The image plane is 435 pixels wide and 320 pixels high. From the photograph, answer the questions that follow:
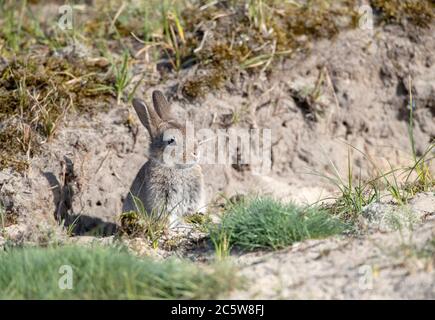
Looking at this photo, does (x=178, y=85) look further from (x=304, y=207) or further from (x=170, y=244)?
(x=304, y=207)

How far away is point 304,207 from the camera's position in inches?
215

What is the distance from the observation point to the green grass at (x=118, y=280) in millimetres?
4336

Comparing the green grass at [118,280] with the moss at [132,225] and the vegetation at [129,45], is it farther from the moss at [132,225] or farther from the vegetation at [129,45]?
the vegetation at [129,45]

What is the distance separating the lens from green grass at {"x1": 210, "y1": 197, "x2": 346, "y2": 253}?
525cm

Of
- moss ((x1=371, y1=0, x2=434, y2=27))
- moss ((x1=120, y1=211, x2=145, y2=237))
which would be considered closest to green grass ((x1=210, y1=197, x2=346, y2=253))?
moss ((x1=120, y1=211, x2=145, y2=237))

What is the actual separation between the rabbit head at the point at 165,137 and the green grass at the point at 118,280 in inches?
112

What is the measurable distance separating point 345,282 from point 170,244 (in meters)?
1.99

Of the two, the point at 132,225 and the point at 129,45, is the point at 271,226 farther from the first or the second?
the point at 129,45

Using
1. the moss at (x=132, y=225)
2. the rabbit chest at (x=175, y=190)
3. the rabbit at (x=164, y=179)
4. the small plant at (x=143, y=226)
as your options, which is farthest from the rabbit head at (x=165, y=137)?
the moss at (x=132, y=225)

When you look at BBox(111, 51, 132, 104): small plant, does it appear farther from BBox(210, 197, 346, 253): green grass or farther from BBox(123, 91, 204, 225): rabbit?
BBox(210, 197, 346, 253): green grass

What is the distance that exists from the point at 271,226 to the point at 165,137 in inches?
91.6

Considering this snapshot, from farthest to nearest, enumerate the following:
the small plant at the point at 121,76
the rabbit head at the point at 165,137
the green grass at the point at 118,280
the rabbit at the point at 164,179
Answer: the small plant at the point at 121,76, the rabbit at the point at 164,179, the rabbit head at the point at 165,137, the green grass at the point at 118,280

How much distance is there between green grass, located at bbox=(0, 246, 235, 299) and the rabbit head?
284 centimetres

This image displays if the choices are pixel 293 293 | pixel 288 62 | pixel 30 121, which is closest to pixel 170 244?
pixel 293 293
